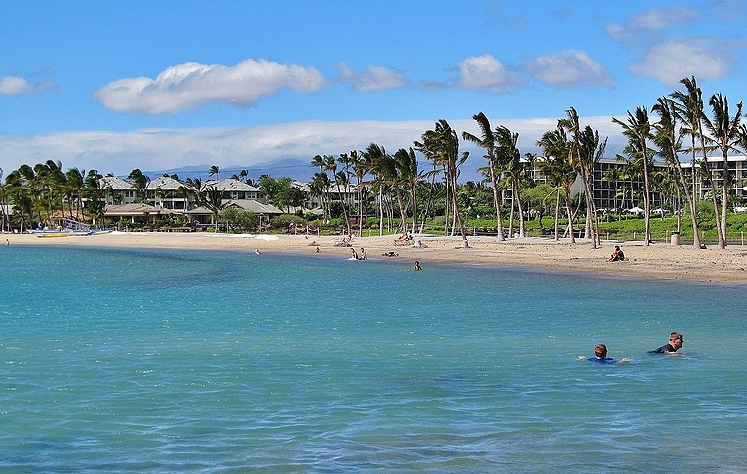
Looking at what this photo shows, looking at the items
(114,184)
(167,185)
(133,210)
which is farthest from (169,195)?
(133,210)

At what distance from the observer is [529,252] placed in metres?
52.3

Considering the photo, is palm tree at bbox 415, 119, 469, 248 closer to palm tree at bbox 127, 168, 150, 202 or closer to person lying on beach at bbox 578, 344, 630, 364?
person lying on beach at bbox 578, 344, 630, 364

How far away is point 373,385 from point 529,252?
39687 mm

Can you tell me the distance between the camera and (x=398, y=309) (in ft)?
84.1

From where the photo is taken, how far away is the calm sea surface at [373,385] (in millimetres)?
10008

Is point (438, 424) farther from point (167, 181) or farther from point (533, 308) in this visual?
point (167, 181)

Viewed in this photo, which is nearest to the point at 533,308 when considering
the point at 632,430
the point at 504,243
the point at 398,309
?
the point at 398,309

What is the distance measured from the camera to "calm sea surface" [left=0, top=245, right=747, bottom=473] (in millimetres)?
10008

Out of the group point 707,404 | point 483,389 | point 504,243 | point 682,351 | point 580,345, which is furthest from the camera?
point 504,243

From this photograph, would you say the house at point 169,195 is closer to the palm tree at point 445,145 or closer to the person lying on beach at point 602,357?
the palm tree at point 445,145

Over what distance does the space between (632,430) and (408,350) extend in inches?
276

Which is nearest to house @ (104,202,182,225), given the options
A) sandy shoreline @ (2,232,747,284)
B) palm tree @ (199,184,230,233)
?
palm tree @ (199,184,230,233)

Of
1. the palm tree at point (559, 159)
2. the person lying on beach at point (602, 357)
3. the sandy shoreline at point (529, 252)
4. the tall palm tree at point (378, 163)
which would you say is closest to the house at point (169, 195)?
the sandy shoreline at point (529, 252)

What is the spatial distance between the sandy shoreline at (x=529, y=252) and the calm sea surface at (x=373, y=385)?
1021 centimetres
